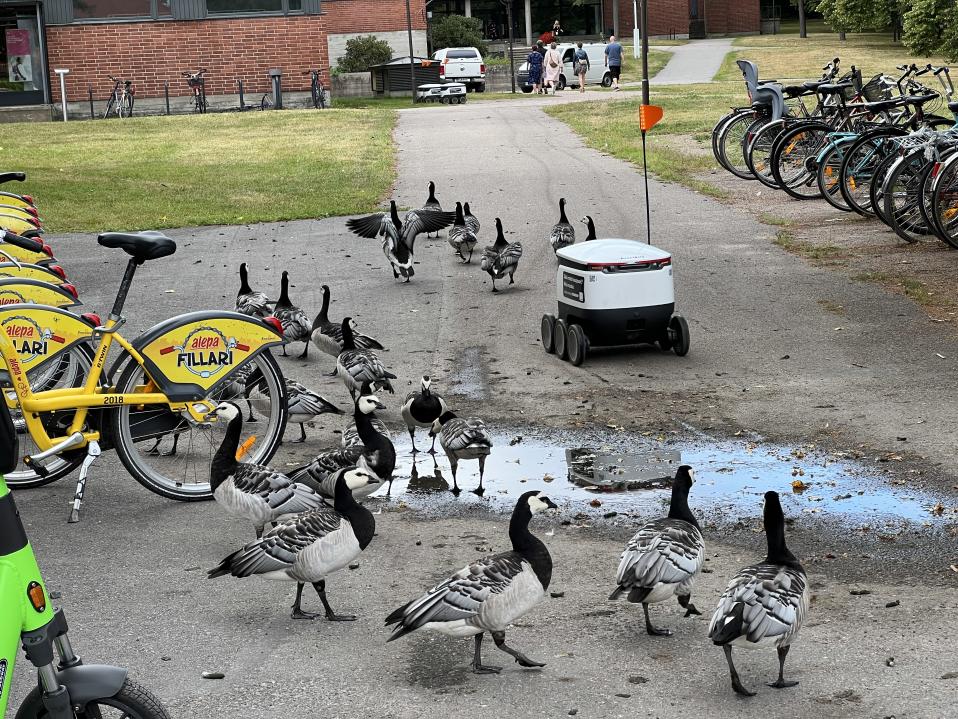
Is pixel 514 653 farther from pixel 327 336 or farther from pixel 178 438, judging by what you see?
pixel 327 336

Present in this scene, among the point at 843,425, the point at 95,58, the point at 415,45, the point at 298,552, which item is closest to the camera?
the point at 298,552

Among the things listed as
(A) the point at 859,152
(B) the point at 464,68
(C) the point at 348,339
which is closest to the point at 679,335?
(C) the point at 348,339

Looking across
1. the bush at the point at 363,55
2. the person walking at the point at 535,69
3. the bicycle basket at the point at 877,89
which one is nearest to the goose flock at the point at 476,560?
the bicycle basket at the point at 877,89

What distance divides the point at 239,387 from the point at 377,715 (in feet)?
12.4

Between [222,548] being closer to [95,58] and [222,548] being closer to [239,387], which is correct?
[239,387]

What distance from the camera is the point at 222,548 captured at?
6777mm

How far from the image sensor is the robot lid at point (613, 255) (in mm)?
10250

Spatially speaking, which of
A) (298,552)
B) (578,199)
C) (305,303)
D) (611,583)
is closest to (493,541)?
(611,583)

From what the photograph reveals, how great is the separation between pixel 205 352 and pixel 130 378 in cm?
45

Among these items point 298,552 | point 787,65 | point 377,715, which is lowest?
point 377,715

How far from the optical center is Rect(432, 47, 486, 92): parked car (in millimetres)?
54188

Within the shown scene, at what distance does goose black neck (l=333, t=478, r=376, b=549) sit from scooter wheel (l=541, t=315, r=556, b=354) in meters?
5.08

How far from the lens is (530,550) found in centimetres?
538

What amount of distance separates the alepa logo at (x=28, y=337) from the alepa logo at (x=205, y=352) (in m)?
0.74
